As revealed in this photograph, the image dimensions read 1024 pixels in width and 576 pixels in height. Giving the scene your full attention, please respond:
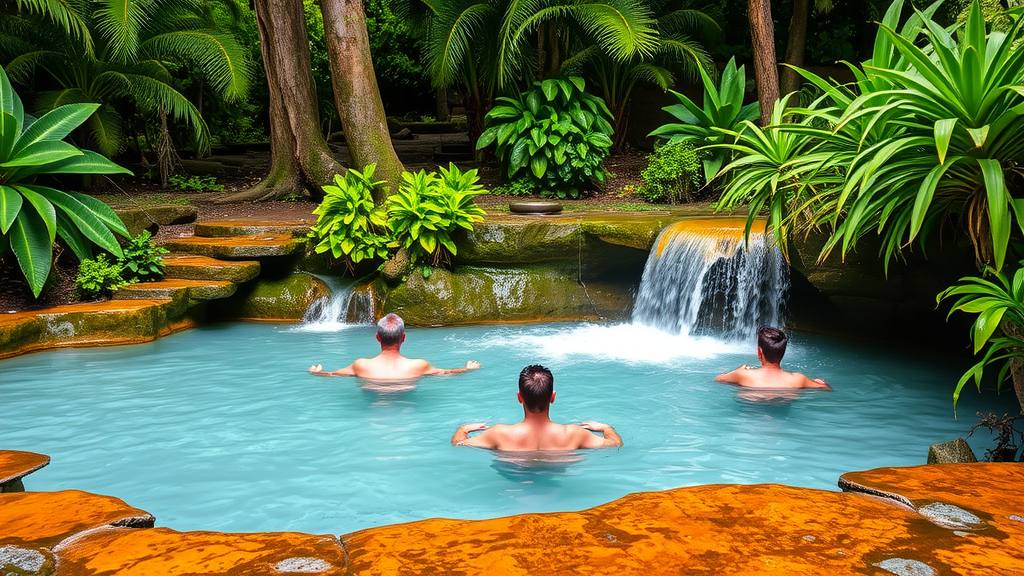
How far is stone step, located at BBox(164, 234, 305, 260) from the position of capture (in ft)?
31.2

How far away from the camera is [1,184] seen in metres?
8.08

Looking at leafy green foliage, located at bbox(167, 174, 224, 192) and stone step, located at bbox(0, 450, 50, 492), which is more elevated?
leafy green foliage, located at bbox(167, 174, 224, 192)

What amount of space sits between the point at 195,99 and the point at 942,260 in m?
16.9

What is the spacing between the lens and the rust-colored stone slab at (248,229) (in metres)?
10.3

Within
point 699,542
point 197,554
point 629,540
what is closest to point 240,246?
point 197,554

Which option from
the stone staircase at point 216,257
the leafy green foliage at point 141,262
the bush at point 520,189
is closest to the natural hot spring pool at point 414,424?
the stone staircase at point 216,257

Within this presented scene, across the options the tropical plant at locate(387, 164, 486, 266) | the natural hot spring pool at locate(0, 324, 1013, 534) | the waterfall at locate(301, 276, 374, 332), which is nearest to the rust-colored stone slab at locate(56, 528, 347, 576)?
the natural hot spring pool at locate(0, 324, 1013, 534)

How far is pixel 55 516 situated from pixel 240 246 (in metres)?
7.21

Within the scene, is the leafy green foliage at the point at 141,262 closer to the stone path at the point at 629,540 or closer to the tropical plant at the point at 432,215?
the tropical plant at the point at 432,215

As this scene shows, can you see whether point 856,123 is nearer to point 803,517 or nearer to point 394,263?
point 803,517

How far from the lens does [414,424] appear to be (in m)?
5.73

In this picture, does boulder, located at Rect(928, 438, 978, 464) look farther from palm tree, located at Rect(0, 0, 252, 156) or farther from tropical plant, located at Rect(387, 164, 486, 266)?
palm tree, located at Rect(0, 0, 252, 156)

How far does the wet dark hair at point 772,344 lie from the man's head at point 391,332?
2.88 metres

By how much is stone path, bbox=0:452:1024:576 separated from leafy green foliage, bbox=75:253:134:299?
6.77 meters
